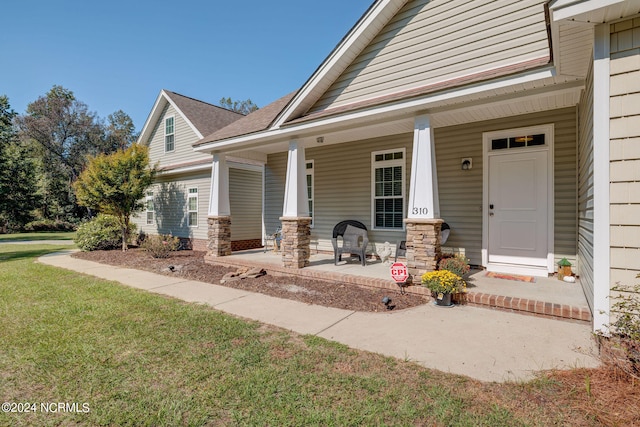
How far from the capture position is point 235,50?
15773mm

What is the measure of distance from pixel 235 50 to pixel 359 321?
52.1 ft

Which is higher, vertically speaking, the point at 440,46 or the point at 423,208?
the point at 440,46

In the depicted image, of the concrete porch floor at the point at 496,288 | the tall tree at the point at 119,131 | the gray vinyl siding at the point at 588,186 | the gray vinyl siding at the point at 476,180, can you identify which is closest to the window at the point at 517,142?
the gray vinyl siding at the point at 476,180

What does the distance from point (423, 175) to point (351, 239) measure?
8.99 feet

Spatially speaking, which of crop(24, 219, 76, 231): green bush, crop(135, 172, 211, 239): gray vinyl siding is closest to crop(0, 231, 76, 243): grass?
crop(24, 219, 76, 231): green bush

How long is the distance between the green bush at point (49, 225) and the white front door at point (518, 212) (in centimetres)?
2920

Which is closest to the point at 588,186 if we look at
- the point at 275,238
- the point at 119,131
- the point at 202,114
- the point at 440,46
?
the point at 440,46

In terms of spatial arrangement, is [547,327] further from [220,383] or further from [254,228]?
[254,228]

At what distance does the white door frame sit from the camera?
5.63 m

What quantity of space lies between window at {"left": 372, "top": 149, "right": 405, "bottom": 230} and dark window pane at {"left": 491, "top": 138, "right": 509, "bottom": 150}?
1.89 meters

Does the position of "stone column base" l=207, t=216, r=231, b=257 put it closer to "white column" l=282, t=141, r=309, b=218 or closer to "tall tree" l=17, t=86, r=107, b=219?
"white column" l=282, t=141, r=309, b=218

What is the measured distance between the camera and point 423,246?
17.1 feet

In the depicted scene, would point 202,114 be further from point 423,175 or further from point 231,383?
point 231,383

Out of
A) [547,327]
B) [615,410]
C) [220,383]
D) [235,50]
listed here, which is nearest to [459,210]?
[547,327]
